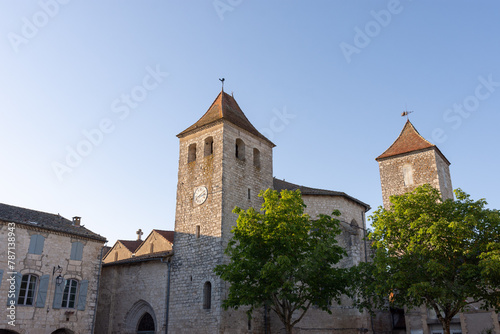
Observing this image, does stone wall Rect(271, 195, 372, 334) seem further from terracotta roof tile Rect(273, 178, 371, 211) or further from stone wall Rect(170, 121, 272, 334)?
stone wall Rect(170, 121, 272, 334)

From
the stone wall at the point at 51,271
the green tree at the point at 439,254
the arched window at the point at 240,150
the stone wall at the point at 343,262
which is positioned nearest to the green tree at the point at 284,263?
the green tree at the point at 439,254

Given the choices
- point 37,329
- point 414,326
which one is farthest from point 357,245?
point 37,329

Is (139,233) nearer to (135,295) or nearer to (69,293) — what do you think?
(135,295)

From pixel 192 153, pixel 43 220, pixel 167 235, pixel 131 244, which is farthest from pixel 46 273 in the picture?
pixel 131 244

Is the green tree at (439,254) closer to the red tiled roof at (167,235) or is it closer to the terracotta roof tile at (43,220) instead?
the terracotta roof tile at (43,220)

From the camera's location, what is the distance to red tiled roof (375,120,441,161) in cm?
2867

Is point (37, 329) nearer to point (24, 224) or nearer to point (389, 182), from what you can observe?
point (24, 224)

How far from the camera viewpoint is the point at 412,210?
645 inches

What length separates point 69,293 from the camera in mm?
21312

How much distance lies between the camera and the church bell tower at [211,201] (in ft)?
66.3

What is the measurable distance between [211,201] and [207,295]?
4620 mm

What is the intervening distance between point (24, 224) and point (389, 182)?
21871mm

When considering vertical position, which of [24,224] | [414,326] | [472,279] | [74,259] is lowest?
[414,326]

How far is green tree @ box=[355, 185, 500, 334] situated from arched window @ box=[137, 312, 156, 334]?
37.9 feet
